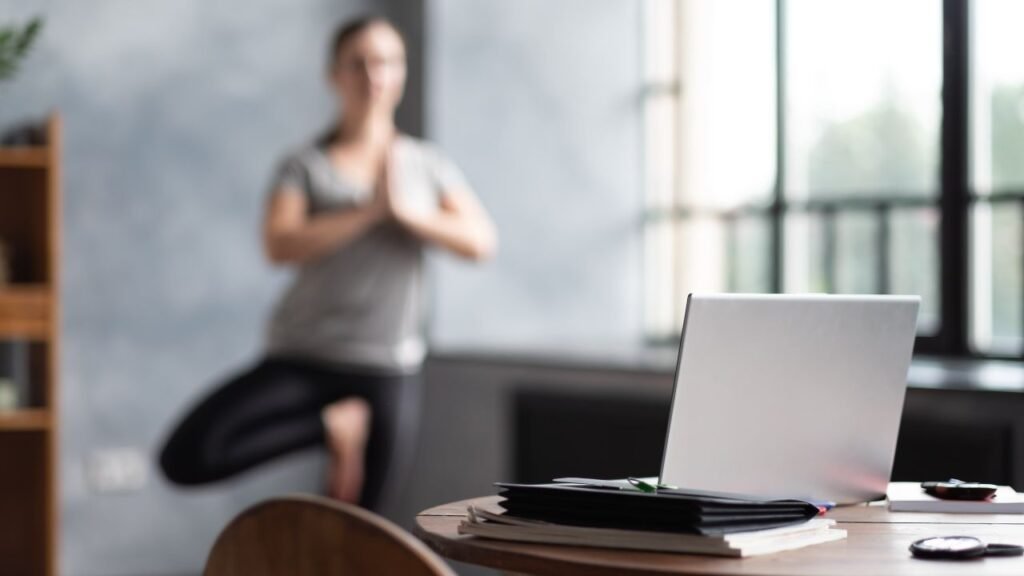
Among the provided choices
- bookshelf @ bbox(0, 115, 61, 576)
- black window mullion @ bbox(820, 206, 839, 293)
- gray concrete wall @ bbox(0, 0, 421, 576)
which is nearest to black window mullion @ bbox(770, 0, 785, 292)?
black window mullion @ bbox(820, 206, 839, 293)

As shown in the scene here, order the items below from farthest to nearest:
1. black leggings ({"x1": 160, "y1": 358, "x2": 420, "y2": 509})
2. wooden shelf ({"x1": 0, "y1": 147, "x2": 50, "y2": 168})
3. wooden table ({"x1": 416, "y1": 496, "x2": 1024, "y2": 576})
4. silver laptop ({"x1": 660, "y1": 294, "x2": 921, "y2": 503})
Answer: wooden shelf ({"x1": 0, "y1": 147, "x2": 50, "y2": 168})
black leggings ({"x1": 160, "y1": 358, "x2": 420, "y2": 509})
silver laptop ({"x1": 660, "y1": 294, "x2": 921, "y2": 503})
wooden table ({"x1": 416, "y1": 496, "x2": 1024, "y2": 576})

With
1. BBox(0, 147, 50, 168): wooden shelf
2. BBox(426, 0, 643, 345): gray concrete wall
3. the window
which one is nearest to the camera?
the window

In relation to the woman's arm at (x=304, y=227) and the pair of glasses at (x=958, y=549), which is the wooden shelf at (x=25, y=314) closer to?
the woman's arm at (x=304, y=227)

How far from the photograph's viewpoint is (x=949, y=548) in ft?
4.42

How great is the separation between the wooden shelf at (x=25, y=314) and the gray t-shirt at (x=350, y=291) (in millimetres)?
1038

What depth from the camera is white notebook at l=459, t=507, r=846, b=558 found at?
131 centimetres

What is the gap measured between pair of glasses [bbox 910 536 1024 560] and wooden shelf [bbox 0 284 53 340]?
3.42m

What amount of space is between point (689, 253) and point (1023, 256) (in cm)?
135

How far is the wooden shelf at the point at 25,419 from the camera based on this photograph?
14.0 ft

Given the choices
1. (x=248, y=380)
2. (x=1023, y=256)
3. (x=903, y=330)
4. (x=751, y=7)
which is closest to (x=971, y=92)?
(x=1023, y=256)

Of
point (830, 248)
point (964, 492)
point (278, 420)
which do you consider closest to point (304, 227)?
point (278, 420)

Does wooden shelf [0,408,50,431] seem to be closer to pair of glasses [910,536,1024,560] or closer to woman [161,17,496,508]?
woman [161,17,496,508]

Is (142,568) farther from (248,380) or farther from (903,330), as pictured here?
(903,330)

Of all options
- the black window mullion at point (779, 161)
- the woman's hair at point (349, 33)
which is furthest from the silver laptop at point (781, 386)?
the black window mullion at point (779, 161)
